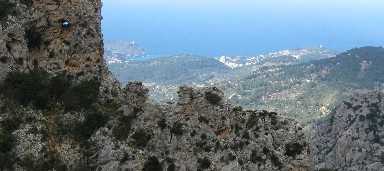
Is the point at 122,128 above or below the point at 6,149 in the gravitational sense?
above

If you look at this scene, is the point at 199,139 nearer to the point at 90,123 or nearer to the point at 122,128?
the point at 122,128

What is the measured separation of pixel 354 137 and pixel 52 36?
73132 millimetres

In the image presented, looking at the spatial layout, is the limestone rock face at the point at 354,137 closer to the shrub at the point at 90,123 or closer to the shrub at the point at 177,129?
the shrub at the point at 177,129

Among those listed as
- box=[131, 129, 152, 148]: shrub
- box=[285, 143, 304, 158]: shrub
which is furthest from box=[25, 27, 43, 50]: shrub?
box=[285, 143, 304, 158]: shrub

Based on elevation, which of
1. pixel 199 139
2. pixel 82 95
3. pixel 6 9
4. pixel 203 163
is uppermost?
pixel 6 9

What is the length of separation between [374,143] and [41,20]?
71.8m

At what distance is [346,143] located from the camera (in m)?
97.3

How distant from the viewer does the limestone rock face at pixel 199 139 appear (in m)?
31.4

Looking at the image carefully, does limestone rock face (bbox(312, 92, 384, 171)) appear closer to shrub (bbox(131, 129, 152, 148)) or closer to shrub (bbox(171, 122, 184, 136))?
shrub (bbox(171, 122, 184, 136))

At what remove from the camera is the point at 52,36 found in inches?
1323

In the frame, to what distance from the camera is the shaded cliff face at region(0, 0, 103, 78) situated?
3206 cm

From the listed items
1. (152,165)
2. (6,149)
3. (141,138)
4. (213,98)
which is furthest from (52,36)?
(213,98)

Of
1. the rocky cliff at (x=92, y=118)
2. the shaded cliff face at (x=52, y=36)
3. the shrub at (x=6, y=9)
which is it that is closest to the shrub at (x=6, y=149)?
the rocky cliff at (x=92, y=118)

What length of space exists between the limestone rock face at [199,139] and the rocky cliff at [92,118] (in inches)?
2.4
